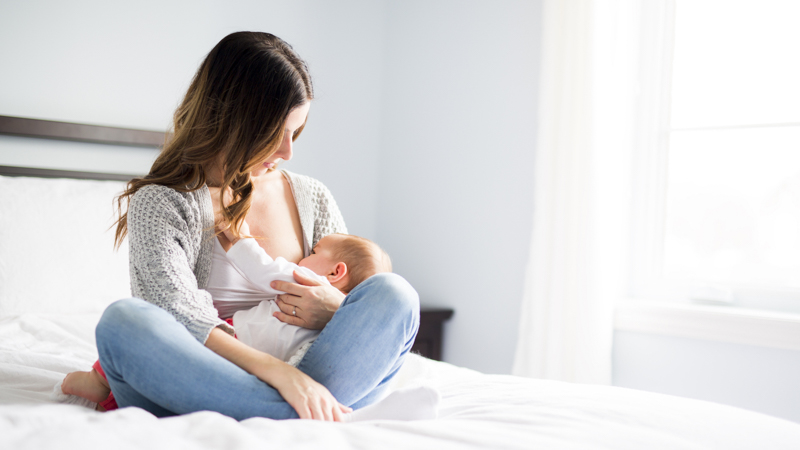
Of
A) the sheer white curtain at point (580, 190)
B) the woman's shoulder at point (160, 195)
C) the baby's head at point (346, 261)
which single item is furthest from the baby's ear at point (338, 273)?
the sheer white curtain at point (580, 190)

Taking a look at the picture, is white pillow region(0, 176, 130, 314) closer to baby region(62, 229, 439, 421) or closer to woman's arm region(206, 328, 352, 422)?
baby region(62, 229, 439, 421)

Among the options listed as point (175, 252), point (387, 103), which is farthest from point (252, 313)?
point (387, 103)

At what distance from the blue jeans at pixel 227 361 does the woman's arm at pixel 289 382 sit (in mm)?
20

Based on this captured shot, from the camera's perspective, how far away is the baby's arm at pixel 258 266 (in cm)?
114

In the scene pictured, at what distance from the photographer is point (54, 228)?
1.70 m

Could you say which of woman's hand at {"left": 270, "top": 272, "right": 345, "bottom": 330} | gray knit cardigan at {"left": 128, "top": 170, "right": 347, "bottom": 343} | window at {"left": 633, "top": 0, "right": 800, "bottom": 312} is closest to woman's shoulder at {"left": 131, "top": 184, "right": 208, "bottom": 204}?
gray knit cardigan at {"left": 128, "top": 170, "right": 347, "bottom": 343}

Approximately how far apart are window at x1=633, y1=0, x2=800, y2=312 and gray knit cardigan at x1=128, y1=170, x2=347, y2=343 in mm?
1555

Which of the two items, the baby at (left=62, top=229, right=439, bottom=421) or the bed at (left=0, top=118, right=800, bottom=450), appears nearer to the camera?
the bed at (left=0, top=118, right=800, bottom=450)

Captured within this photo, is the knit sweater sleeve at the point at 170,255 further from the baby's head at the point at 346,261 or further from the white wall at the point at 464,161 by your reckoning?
the white wall at the point at 464,161

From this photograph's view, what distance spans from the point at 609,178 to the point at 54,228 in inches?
68.1

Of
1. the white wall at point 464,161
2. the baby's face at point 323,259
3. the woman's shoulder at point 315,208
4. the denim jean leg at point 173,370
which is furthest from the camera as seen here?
the white wall at point 464,161

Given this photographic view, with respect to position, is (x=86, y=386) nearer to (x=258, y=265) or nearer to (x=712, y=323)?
(x=258, y=265)

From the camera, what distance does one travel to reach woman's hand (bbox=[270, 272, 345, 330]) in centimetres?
107

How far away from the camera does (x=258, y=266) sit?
1.14 m
